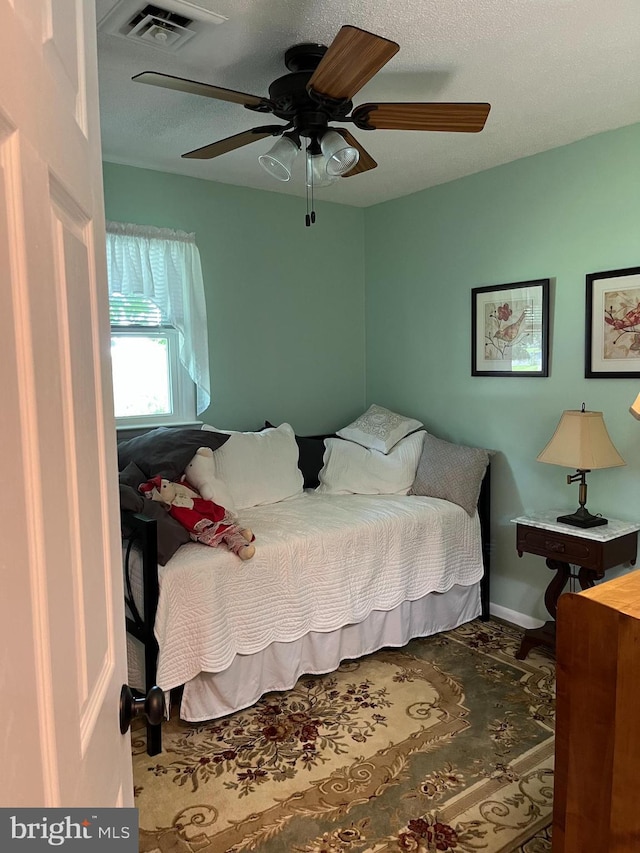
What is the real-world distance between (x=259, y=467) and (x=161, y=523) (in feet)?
Result: 3.02

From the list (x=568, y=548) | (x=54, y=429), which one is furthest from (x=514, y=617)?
(x=54, y=429)

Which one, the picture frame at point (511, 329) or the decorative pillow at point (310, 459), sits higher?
the picture frame at point (511, 329)

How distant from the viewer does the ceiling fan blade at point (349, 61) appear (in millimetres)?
1592

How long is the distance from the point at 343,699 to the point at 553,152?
9.55ft

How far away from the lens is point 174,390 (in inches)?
141

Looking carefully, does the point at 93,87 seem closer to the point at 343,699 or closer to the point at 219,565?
the point at 219,565

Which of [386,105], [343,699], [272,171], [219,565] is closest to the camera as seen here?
[386,105]

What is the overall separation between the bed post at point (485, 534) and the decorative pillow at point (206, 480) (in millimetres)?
1467

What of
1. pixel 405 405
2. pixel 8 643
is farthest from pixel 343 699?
pixel 8 643

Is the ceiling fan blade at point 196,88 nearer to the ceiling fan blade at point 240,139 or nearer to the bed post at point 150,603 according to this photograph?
the ceiling fan blade at point 240,139

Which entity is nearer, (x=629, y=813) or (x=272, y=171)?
(x=629, y=813)

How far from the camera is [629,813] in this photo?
1.29 meters

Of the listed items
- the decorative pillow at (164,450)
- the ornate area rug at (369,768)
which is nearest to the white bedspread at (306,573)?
the ornate area rug at (369,768)

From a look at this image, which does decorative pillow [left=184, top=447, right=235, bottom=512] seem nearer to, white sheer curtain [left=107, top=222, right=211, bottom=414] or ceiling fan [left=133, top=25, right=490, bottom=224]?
white sheer curtain [left=107, top=222, right=211, bottom=414]
